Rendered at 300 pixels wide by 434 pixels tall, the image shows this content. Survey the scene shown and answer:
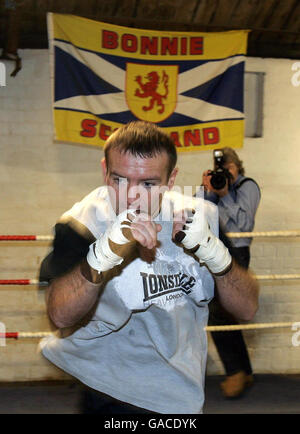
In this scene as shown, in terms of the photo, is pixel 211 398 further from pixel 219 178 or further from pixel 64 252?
pixel 64 252

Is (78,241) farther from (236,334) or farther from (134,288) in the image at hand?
(236,334)

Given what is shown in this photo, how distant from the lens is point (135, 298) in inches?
65.2

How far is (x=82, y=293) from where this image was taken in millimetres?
1517

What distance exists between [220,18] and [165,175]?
306 cm

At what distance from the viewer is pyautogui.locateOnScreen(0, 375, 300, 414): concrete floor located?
3.65 m

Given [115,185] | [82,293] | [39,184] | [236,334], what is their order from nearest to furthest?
[82,293], [115,185], [236,334], [39,184]

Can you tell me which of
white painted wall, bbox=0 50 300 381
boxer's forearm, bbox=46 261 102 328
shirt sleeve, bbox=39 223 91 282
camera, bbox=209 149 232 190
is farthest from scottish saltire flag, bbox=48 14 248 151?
boxer's forearm, bbox=46 261 102 328

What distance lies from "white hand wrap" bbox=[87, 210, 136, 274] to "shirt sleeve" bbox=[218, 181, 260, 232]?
255 cm

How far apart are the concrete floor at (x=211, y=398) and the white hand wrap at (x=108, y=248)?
231 cm

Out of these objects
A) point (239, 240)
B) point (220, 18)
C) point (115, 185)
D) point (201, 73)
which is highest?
point (220, 18)

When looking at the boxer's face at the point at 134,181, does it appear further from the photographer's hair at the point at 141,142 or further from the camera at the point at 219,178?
the camera at the point at 219,178

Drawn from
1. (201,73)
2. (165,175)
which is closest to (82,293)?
(165,175)

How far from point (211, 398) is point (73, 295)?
2.66m

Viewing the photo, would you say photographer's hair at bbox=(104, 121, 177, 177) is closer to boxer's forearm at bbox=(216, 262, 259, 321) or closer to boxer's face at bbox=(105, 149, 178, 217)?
boxer's face at bbox=(105, 149, 178, 217)
